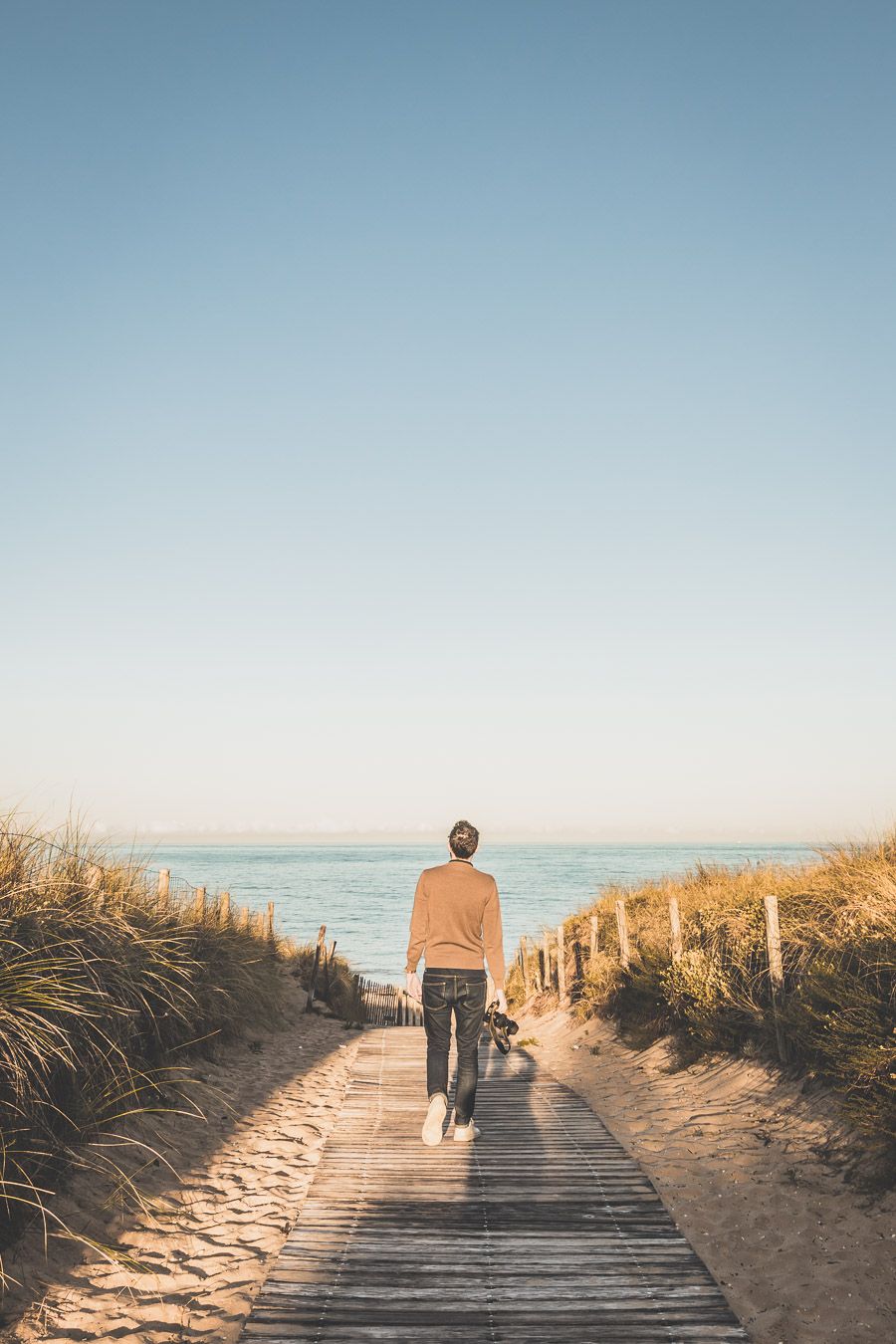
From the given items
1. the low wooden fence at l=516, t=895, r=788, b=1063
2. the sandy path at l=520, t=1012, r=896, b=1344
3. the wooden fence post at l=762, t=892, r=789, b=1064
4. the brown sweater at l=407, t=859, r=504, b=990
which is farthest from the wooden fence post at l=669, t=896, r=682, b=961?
the brown sweater at l=407, t=859, r=504, b=990

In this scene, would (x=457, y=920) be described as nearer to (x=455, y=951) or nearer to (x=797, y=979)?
(x=455, y=951)

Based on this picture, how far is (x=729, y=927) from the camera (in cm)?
996

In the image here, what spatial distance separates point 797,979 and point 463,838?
424cm

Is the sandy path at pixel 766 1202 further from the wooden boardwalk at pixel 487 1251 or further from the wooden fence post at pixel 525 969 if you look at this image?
the wooden fence post at pixel 525 969

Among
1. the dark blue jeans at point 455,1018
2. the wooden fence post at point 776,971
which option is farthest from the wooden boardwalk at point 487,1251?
the wooden fence post at point 776,971

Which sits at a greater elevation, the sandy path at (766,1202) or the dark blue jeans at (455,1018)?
the dark blue jeans at (455,1018)

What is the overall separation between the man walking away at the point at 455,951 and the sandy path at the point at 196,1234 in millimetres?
1465

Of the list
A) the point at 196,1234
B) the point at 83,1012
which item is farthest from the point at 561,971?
the point at 83,1012

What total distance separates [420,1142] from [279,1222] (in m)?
1.51

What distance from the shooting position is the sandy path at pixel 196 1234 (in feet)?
13.4

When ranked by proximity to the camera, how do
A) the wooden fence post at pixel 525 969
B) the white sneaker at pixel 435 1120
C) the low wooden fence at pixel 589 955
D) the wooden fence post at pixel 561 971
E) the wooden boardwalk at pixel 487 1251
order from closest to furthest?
1. the wooden boardwalk at pixel 487 1251
2. the white sneaker at pixel 435 1120
3. the low wooden fence at pixel 589 955
4. the wooden fence post at pixel 561 971
5. the wooden fence post at pixel 525 969

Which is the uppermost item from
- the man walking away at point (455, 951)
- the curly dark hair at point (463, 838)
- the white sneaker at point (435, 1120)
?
the curly dark hair at point (463, 838)

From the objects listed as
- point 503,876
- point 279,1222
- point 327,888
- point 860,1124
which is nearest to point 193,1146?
point 279,1222

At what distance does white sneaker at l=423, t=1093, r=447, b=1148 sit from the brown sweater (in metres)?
1.05
